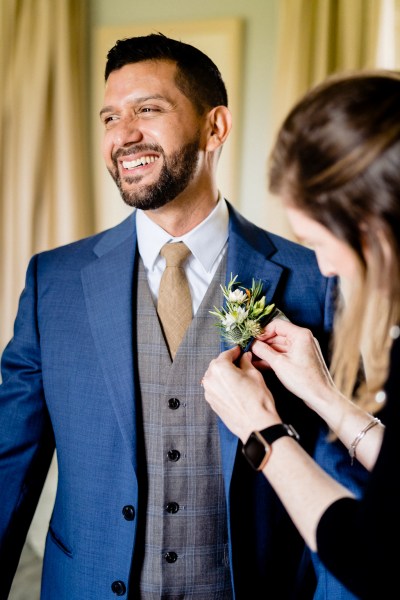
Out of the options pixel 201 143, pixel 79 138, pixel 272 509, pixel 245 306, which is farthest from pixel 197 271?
pixel 79 138

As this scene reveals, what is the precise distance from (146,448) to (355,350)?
Answer: 1.77 feet

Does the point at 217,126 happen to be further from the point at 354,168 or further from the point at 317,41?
the point at 317,41

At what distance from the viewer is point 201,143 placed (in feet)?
5.15

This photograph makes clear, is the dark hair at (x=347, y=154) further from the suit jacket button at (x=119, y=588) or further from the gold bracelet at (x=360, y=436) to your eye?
the suit jacket button at (x=119, y=588)

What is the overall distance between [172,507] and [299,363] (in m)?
0.42

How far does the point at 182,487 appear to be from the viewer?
1.32 meters

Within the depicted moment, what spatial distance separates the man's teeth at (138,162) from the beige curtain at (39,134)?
43.7 inches

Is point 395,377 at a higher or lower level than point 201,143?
lower

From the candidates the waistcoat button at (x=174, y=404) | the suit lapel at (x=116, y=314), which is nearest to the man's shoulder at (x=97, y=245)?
the suit lapel at (x=116, y=314)

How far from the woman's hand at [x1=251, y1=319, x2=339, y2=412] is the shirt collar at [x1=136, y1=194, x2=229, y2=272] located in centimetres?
28

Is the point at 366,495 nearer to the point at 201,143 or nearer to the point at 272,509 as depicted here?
the point at 272,509

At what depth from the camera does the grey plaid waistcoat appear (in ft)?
4.31

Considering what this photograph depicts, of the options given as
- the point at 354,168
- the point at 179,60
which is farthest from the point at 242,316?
the point at 179,60

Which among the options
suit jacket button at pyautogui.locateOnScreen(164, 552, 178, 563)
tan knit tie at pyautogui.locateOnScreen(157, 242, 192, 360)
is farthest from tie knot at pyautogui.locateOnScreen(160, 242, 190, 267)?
suit jacket button at pyautogui.locateOnScreen(164, 552, 178, 563)
